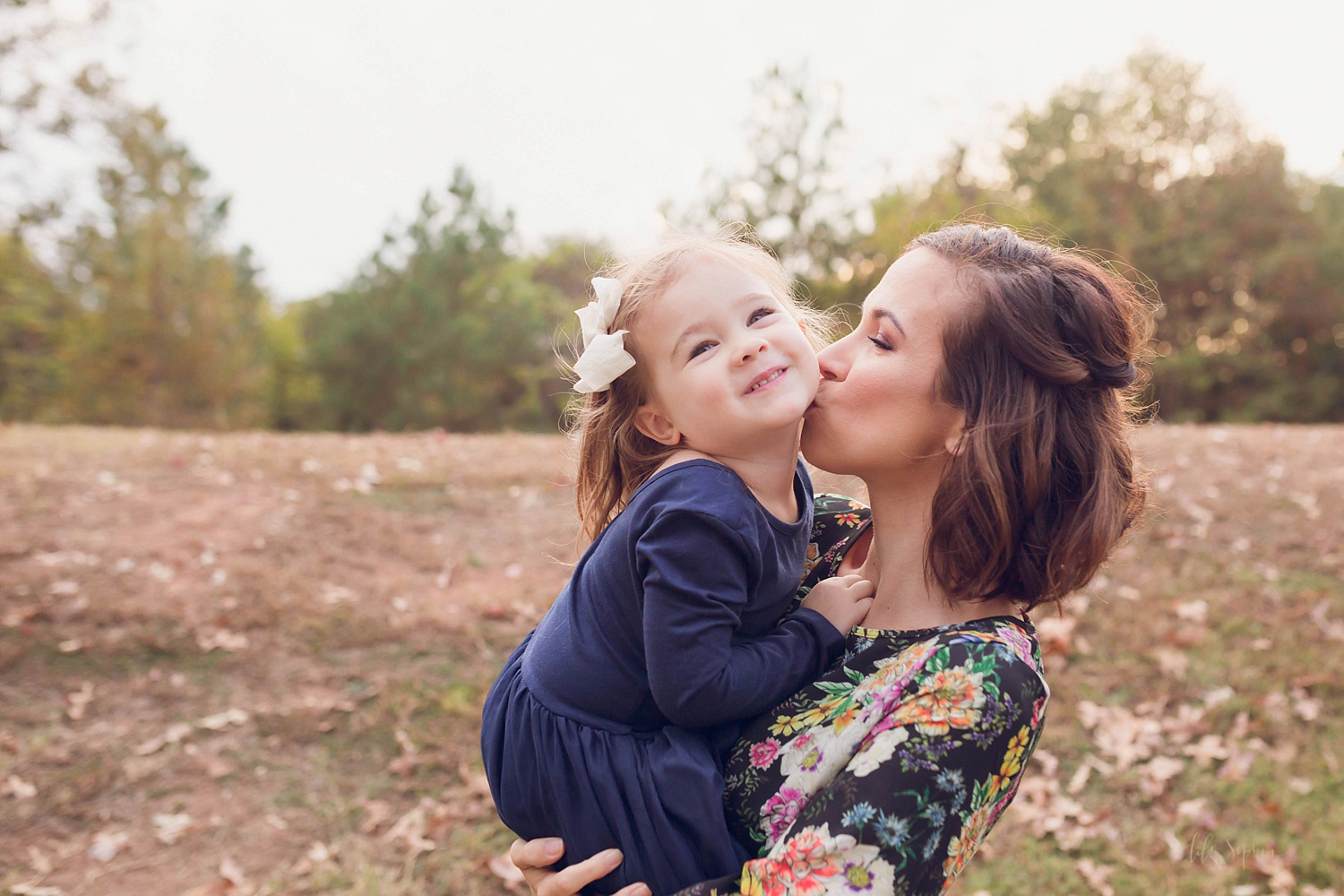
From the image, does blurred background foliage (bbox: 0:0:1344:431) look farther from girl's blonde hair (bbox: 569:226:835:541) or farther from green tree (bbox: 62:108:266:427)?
girl's blonde hair (bbox: 569:226:835:541)

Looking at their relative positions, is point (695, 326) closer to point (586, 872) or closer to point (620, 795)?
point (620, 795)

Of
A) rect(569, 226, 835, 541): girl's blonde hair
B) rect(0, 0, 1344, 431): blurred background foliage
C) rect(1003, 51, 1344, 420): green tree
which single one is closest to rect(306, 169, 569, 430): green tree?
rect(0, 0, 1344, 431): blurred background foliage

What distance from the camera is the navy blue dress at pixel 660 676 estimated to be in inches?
72.8

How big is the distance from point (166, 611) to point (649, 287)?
5.09 m

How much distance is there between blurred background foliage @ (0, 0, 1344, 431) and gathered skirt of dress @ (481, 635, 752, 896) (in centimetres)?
1400

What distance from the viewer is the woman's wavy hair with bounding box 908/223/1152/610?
1950 millimetres

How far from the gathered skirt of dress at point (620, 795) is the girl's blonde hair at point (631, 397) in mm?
560

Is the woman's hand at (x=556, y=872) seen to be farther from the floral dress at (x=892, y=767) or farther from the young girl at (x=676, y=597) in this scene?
the floral dress at (x=892, y=767)

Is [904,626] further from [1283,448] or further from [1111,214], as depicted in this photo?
[1111,214]

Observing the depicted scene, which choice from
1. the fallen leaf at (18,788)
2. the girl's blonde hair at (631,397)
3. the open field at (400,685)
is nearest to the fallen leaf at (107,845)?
the open field at (400,685)

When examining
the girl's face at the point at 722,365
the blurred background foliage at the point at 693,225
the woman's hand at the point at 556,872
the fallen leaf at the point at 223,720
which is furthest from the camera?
the blurred background foliage at the point at 693,225

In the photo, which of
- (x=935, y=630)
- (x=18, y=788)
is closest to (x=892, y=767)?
(x=935, y=630)

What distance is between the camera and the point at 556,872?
2.11 m

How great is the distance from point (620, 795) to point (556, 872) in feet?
1.02
